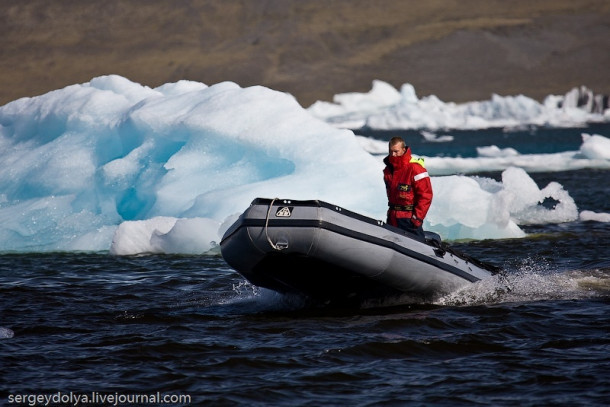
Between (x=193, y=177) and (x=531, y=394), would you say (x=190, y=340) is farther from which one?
(x=193, y=177)

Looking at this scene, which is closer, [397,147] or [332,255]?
[332,255]

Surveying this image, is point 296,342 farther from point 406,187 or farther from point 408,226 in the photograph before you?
point 406,187

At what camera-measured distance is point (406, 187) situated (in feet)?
32.4

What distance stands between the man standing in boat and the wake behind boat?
0.95 ft

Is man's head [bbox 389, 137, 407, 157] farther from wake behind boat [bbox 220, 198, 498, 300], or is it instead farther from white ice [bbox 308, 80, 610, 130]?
white ice [bbox 308, 80, 610, 130]

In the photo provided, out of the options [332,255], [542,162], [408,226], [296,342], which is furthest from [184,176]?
[542,162]

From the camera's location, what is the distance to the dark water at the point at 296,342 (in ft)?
23.2

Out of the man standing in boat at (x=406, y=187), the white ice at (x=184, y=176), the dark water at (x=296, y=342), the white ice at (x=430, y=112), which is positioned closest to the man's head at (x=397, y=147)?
the man standing in boat at (x=406, y=187)

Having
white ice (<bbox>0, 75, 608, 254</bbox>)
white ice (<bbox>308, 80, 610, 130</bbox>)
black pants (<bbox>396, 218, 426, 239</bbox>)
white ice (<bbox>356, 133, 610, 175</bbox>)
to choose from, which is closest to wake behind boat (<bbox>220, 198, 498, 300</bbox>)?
black pants (<bbox>396, 218, 426, 239</bbox>)

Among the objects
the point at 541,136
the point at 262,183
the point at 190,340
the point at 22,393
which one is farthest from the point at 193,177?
the point at 541,136

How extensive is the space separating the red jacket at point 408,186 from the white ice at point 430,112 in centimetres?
5619

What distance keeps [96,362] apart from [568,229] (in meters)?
11.1

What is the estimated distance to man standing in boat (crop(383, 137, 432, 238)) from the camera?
32.2ft

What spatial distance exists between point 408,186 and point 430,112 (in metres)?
60.0
